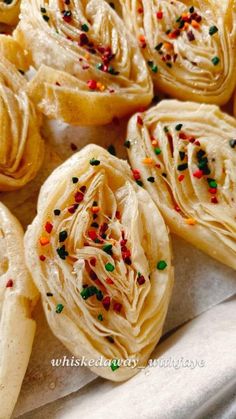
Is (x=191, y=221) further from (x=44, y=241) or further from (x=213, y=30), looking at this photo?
(x=213, y=30)

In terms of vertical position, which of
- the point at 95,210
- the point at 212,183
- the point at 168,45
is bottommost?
the point at 95,210

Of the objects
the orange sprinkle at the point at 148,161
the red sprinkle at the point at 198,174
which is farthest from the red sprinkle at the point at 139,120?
the red sprinkle at the point at 198,174

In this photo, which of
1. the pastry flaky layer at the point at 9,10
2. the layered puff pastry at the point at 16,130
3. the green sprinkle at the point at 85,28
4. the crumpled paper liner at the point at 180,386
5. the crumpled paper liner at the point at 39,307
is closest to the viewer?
the crumpled paper liner at the point at 180,386

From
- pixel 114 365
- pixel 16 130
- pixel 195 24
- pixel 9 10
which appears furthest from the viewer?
pixel 9 10

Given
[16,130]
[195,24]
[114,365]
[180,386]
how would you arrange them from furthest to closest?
[195,24] → [16,130] → [114,365] → [180,386]

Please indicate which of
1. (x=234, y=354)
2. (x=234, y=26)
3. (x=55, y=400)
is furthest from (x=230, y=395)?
(x=234, y=26)

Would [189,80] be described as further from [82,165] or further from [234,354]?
[234,354]

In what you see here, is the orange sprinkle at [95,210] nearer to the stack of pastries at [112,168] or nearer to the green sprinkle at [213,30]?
the stack of pastries at [112,168]

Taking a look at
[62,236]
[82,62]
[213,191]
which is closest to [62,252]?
[62,236]
